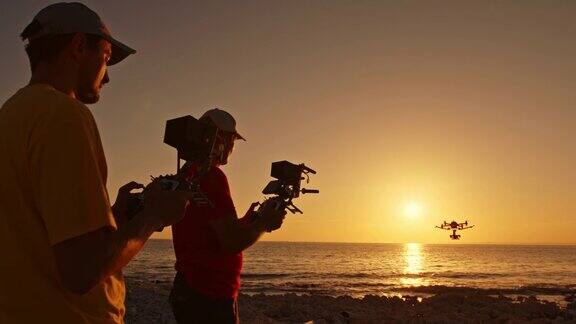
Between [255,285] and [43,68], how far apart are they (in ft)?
165

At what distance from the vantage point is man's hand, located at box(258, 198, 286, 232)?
15.3ft

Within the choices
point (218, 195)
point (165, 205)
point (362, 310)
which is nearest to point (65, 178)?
point (165, 205)

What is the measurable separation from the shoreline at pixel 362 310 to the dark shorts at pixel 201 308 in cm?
939

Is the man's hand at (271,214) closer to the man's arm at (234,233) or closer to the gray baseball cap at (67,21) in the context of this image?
the man's arm at (234,233)

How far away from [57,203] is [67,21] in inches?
29.5

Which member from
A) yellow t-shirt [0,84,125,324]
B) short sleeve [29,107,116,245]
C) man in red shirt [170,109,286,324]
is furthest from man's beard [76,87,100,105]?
man in red shirt [170,109,286,324]

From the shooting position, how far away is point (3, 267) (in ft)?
6.66

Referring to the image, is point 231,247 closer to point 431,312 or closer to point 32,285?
point 32,285

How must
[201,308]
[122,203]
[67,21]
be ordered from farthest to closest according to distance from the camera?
[201,308] → [122,203] → [67,21]

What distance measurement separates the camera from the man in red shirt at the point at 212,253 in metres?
4.30

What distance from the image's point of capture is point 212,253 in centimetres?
442

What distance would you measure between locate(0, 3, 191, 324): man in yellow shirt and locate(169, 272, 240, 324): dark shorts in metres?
2.24

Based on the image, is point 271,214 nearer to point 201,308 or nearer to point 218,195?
point 218,195

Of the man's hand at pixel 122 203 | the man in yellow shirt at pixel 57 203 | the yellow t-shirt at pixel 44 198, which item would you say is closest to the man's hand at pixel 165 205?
the man in yellow shirt at pixel 57 203
